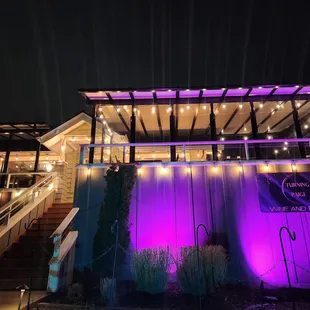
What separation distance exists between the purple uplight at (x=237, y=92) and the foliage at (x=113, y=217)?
510cm

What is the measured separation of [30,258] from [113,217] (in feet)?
8.44

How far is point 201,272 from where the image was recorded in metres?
5.30

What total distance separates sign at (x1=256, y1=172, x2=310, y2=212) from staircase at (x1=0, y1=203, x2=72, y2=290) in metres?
6.49

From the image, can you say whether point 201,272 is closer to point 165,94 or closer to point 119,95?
point 165,94

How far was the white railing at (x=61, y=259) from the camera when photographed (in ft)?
18.4

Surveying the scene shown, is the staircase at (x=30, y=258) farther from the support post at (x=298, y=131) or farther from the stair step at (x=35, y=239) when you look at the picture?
the support post at (x=298, y=131)

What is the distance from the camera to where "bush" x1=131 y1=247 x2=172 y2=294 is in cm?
535

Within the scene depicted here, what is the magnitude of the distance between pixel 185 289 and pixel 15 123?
13861mm

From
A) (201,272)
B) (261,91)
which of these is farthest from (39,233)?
(261,91)

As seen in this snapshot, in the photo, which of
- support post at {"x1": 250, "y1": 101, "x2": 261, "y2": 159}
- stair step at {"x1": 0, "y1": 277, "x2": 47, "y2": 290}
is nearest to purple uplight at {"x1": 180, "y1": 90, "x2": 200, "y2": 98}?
support post at {"x1": 250, "y1": 101, "x2": 261, "y2": 159}

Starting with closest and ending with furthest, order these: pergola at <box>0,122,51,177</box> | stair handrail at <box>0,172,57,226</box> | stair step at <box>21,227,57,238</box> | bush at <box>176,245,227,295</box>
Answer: bush at <box>176,245,227,295</box>
stair step at <box>21,227,57,238</box>
stair handrail at <box>0,172,57,226</box>
pergola at <box>0,122,51,177</box>

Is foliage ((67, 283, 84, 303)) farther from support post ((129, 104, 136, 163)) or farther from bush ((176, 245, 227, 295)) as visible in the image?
support post ((129, 104, 136, 163))

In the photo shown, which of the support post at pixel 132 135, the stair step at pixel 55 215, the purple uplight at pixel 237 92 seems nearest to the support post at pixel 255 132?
the purple uplight at pixel 237 92

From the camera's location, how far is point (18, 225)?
808 centimetres
